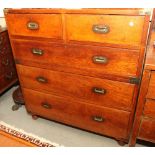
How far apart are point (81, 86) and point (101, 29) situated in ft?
1.36

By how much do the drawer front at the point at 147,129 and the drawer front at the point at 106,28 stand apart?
1.59 feet

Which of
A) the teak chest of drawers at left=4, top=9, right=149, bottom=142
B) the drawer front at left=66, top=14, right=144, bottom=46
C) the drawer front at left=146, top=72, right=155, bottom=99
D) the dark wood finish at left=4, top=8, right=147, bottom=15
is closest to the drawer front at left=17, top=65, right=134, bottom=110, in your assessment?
the teak chest of drawers at left=4, top=9, right=149, bottom=142

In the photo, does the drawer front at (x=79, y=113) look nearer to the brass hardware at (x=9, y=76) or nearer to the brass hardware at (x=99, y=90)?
the brass hardware at (x=99, y=90)

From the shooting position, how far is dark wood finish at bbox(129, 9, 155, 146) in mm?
898

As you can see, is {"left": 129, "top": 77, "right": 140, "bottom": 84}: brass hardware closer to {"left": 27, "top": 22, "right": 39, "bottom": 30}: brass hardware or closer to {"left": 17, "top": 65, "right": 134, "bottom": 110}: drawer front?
{"left": 17, "top": 65, "right": 134, "bottom": 110}: drawer front

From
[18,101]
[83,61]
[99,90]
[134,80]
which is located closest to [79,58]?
[83,61]

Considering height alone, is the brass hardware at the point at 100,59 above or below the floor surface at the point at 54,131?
above

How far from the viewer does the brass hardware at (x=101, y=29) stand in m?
0.90

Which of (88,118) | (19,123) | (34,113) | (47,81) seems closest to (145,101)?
(88,118)

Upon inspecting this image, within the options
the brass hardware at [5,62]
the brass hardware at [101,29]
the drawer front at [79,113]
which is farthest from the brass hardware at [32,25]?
the brass hardware at [5,62]

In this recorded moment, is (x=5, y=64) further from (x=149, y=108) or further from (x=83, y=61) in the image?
(x=149, y=108)

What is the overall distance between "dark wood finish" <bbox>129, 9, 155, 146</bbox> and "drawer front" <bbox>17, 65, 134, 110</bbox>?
3.1 inches
